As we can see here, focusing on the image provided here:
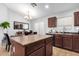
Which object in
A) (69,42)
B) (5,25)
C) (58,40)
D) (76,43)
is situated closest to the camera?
(5,25)

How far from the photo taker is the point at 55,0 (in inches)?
46.4

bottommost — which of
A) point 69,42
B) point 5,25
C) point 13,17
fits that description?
point 69,42

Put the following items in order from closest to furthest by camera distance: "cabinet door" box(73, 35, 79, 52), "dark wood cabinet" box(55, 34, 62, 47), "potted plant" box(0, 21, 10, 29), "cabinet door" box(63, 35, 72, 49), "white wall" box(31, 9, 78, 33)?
"potted plant" box(0, 21, 10, 29) → "white wall" box(31, 9, 78, 33) → "cabinet door" box(73, 35, 79, 52) → "cabinet door" box(63, 35, 72, 49) → "dark wood cabinet" box(55, 34, 62, 47)

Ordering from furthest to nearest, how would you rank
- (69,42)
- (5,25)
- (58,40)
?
1. (58,40)
2. (69,42)
3. (5,25)

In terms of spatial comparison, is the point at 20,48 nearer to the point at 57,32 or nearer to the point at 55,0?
the point at 55,0

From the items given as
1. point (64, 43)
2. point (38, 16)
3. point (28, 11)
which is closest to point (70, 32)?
point (64, 43)

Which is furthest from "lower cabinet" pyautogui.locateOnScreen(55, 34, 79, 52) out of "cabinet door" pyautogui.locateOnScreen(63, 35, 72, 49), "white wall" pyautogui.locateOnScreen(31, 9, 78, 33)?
"white wall" pyautogui.locateOnScreen(31, 9, 78, 33)

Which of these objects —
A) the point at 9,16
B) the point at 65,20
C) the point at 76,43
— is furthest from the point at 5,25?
the point at 76,43


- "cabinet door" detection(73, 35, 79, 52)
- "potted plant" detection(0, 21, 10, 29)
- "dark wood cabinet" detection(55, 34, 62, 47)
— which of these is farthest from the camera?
"dark wood cabinet" detection(55, 34, 62, 47)

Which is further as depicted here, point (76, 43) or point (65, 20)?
point (76, 43)

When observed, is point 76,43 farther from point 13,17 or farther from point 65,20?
point 13,17

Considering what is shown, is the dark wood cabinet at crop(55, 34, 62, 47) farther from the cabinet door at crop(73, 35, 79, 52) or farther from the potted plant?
the potted plant

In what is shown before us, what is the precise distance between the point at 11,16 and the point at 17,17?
10 centimetres

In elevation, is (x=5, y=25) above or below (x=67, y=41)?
above
